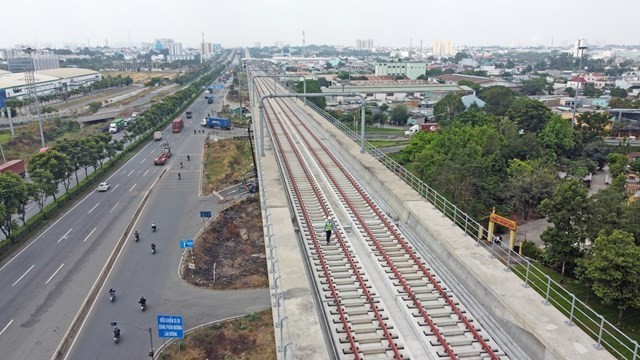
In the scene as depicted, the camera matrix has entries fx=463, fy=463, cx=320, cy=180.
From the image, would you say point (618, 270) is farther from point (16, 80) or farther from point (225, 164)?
point (16, 80)

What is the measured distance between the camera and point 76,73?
392 ft

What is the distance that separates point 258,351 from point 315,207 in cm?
874

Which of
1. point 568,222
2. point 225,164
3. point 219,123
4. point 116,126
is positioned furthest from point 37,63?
point 568,222

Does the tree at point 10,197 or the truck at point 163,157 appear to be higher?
the tree at point 10,197

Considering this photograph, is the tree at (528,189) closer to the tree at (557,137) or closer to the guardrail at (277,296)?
the guardrail at (277,296)

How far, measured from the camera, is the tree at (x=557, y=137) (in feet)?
Result: 145

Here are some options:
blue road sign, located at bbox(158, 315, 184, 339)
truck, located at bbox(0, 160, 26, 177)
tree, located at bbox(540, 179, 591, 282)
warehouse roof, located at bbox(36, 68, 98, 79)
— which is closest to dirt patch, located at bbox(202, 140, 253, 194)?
truck, located at bbox(0, 160, 26, 177)

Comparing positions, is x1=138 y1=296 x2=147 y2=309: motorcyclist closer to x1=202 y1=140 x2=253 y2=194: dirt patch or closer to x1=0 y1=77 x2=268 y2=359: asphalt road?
x1=0 y1=77 x2=268 y2=359: asphalt road

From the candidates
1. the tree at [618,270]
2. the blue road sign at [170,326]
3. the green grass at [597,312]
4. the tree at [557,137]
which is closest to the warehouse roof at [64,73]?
the tree at [557,137]

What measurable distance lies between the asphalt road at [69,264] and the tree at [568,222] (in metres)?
16.0

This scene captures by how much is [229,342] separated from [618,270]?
46.6 ft

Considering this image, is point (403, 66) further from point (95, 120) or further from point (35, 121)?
point (35, 121)

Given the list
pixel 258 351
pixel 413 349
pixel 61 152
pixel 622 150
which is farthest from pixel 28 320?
pixel 622 150

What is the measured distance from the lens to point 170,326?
48.9 feet
